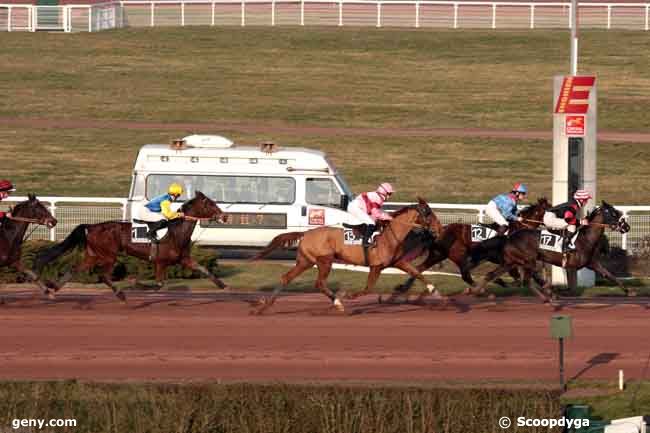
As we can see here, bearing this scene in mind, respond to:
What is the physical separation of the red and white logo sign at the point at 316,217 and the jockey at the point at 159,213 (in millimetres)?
5294

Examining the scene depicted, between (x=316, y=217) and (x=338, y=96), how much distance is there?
2096cm

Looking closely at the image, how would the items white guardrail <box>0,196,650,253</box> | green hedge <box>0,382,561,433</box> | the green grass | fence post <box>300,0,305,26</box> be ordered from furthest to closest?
fence post <box>300,0,305,26</box> < the green grass < white guardrail <box>0,196,650,253</box> < green hedge <box>0,382,561,433</box>

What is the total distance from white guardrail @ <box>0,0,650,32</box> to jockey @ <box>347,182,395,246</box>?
3662 centimetres

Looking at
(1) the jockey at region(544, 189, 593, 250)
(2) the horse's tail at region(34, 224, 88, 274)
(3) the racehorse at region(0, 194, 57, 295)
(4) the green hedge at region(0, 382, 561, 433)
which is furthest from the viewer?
(2) the horse's tail at region(34, 224, 88, 274)

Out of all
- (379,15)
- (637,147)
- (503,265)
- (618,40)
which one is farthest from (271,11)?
(503,265)

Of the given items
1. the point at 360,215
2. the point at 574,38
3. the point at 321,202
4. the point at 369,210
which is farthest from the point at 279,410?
the point at 321,202

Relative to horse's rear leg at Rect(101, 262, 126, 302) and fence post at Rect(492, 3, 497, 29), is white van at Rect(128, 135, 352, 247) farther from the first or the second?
fence post at Rect(492, 3, 497, 29)

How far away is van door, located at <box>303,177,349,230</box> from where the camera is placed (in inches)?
1057

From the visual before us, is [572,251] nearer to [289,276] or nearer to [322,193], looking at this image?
[289,276]

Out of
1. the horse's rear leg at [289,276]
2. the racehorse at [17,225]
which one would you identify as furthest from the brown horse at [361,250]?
the racehorse at [17,225]

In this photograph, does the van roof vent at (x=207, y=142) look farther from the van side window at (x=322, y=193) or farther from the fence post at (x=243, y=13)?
the fence post at (x=243, y=13)

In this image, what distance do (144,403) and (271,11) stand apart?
149ft

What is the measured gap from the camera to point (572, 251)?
2181cm

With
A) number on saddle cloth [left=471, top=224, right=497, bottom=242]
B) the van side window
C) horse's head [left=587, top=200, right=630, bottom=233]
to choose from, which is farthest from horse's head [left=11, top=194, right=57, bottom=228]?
horse's head [left=587, top=200, right=630, bottom=233]
